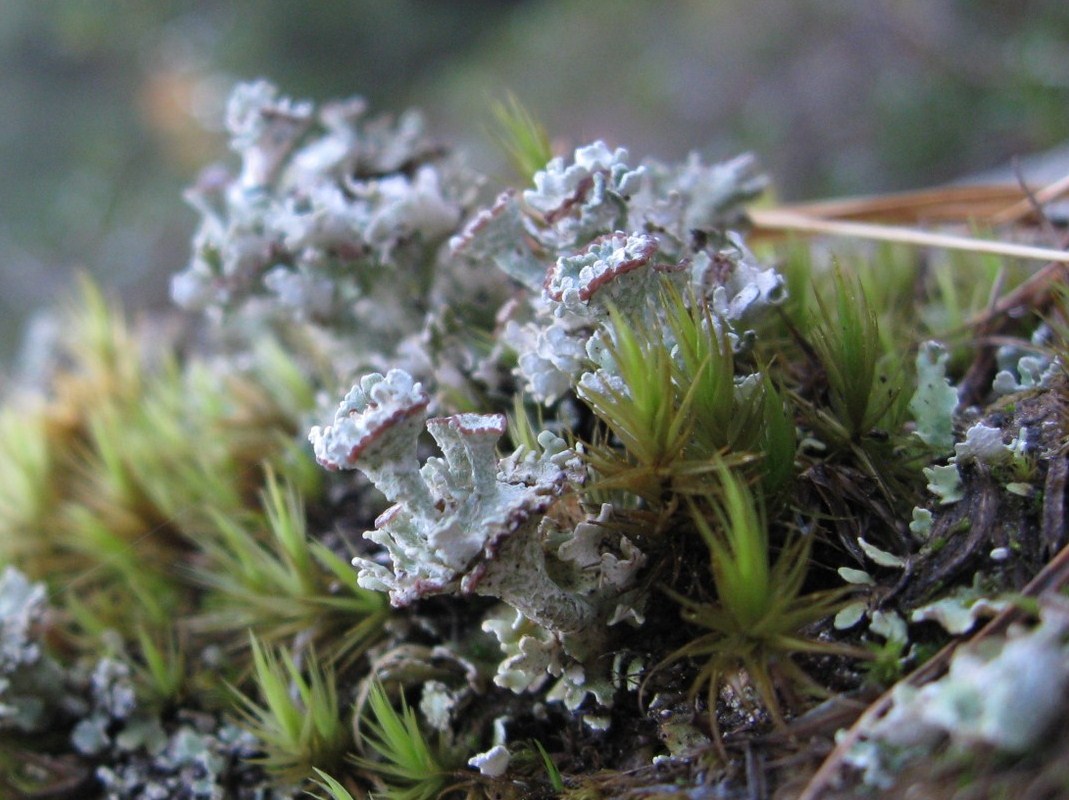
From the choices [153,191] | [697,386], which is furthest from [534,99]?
[697,386]

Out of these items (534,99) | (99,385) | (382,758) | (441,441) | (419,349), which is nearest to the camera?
(441,441)

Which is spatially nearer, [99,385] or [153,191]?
[99,385]

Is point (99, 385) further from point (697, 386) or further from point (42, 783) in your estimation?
point (697, 386)

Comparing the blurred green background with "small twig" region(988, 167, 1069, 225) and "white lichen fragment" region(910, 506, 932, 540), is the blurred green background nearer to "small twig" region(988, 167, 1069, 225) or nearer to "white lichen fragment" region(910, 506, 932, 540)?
"small twig" region(988, 167, 1069, 225)

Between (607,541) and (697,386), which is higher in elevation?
(697,386)

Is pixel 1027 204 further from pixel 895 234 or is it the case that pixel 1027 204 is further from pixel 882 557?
pixel 882 557

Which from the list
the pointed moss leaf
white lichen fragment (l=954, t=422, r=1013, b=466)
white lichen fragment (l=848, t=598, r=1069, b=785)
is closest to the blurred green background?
the pointed moss leaf

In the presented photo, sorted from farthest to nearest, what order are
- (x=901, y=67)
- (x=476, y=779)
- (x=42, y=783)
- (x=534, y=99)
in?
(x=534, y=99) < (x=901, y=67) < (x=42, y=783) < (x=476, y=779)

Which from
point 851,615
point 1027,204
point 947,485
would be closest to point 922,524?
point 947,485

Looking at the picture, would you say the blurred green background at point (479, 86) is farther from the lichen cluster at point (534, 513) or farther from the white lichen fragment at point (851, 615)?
the white lichen fragment at point (851, 615)
